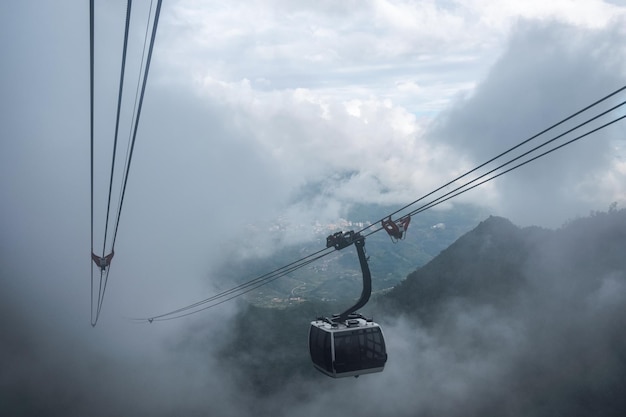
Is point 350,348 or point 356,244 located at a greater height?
point 356,244

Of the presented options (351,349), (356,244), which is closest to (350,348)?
(351,349)

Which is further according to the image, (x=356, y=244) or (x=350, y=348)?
(x=350, y=348)

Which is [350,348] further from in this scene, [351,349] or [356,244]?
[356,244]

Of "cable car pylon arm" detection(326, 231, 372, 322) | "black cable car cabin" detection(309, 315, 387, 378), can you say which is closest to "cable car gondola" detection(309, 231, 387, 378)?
"black cable car cabin" detection(309, 315, 387, 378)

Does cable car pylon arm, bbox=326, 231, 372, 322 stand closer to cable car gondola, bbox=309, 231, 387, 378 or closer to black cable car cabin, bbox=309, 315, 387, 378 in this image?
cable car gondola, bbox=309, 231, 387, 378

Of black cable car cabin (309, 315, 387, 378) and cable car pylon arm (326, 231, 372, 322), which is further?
black cable car cabin (309, 315, 387, 378)

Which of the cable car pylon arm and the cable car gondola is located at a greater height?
Result: the cable car pylon arm

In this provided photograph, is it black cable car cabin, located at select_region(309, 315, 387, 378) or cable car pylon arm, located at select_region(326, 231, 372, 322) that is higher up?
cable car pylon arm, located at select_region(326, 231, 372, 322)

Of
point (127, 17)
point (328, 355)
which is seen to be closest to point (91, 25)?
point (127, 17)

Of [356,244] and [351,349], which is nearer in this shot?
[356,244]
